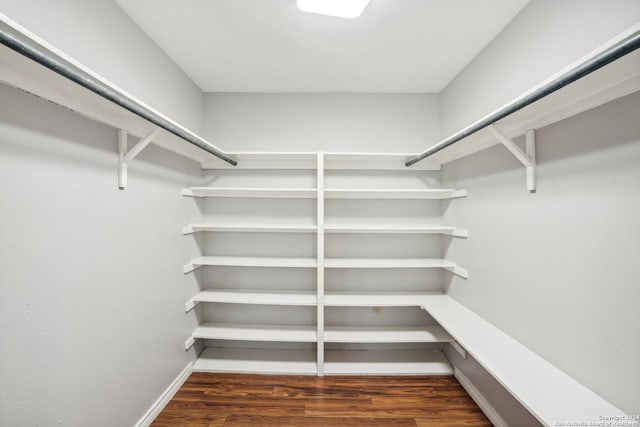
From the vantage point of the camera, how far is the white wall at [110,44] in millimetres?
1084

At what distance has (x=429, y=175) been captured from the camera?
2533mm

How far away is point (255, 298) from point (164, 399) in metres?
0.88

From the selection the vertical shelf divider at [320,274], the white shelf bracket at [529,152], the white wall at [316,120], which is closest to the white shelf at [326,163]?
the white wall at [316,120]

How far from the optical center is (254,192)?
2316 mm

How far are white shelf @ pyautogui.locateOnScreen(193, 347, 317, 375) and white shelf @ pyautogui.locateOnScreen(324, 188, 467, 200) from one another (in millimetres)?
1467

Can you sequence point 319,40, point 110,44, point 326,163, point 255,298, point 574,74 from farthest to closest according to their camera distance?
point 326,163, point 255,298, point 319,40, point 110,44, point 574,74

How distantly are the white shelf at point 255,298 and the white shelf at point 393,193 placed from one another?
930 millimetres

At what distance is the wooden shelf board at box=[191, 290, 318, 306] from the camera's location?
2.21 meters

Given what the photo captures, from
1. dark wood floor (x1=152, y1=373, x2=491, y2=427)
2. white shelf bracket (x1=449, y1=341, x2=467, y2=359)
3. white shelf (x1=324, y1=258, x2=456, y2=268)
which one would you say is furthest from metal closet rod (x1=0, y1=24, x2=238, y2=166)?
white shelf bracket (x1=449, y1=341, x2=467, y2=359)

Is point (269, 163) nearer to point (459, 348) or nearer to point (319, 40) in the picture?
point (319, 40)

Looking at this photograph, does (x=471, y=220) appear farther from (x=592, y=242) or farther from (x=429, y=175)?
(x=592, y=242)

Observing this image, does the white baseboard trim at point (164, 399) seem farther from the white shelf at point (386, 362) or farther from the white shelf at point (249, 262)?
the white shelf at point (386, 362)

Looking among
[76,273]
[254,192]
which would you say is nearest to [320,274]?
[254,192]

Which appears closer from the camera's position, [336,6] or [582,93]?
[582,93]
